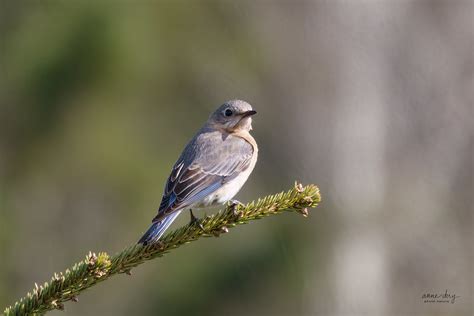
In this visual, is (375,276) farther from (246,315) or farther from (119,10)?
(119,10)

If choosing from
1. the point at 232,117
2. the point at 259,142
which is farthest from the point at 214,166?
the point at 259,142

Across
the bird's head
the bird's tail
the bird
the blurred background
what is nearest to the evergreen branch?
the bird's tail

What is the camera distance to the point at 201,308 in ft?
33.2

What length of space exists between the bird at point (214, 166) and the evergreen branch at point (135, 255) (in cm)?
14

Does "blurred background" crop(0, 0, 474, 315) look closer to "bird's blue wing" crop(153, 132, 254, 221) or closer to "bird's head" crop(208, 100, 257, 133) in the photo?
"bird's head" crop(208, 100, 257, 133)

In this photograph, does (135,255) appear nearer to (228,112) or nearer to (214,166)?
(214,166)

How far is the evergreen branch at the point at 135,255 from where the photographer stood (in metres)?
4.18

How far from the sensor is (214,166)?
6.52 m

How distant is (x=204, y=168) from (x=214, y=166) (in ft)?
0.31

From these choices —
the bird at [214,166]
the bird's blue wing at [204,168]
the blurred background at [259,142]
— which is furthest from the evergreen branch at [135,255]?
the blurred background at [259,142]

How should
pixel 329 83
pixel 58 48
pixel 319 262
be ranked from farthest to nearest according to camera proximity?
pixel 329 83, pixel 319 262, pixel 58 48

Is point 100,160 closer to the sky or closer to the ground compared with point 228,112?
closer to the sky

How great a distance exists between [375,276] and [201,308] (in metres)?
4.69

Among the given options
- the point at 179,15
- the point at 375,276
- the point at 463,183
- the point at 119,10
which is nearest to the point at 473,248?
the point at 463,183
